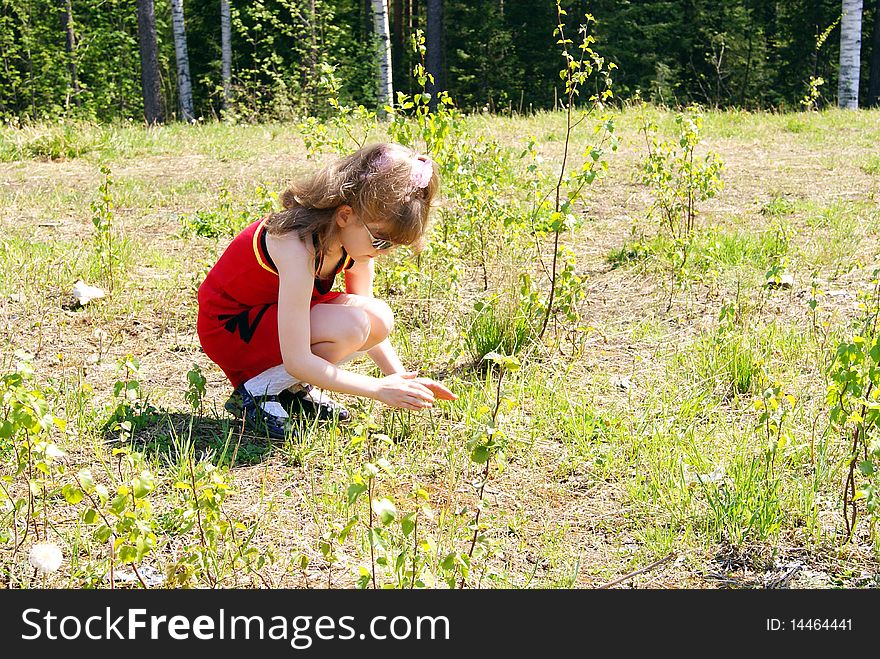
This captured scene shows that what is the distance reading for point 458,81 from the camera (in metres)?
25.6

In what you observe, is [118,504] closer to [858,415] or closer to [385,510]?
[385,510]

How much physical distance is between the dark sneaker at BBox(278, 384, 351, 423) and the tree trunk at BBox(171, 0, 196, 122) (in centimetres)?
1515

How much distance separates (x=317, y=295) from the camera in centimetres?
329

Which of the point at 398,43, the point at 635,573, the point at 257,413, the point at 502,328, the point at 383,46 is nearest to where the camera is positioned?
the point at 635,573

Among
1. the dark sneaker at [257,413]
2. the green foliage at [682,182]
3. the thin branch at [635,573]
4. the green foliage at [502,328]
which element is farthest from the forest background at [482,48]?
the thin branch at [635,573]

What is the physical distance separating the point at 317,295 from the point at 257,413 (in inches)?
18.9

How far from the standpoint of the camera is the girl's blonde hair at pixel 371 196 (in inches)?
113

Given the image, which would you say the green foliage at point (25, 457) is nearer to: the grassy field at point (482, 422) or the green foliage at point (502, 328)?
the grassy field at point (482, 422)

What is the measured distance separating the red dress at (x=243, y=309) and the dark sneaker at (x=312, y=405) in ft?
0.51

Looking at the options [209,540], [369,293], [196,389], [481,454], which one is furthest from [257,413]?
[481,454]

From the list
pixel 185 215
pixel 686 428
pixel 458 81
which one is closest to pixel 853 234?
pixel 686 428

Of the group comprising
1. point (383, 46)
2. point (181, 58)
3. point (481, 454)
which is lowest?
point (481, 454)

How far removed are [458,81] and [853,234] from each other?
21.4 meters

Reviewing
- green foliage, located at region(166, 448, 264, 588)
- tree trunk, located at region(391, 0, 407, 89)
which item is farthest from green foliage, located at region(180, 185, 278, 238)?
tree trunk, located at region(391, 0, 407, 89)
